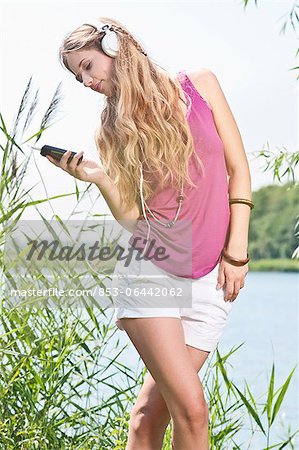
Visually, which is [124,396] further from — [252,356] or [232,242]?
[252,356]

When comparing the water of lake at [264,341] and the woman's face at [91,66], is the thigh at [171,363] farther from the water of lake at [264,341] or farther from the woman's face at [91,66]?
the water of lake at [264,341]

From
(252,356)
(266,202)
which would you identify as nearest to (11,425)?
(252,356)

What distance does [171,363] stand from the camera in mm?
2031

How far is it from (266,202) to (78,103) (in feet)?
51.7

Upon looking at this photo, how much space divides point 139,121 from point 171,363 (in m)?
0.60

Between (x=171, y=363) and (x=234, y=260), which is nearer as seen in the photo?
(x=171, y=363)

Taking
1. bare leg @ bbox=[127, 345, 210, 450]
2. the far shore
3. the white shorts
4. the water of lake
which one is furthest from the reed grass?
the far shore

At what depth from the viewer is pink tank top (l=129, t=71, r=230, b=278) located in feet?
7.00

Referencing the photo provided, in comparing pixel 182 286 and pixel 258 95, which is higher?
pixel 182 286

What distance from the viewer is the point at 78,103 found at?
297 centimetres

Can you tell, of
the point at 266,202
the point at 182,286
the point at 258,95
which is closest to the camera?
the point at 182,286

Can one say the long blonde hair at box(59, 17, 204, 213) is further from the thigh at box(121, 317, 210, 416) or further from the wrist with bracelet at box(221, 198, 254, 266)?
the thigh at box(121, 317, 210, 416)

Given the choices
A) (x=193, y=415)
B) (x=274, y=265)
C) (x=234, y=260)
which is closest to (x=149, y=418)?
(x=193, y=415)

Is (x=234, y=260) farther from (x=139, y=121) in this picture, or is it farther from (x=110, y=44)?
(x=110, y=44)
